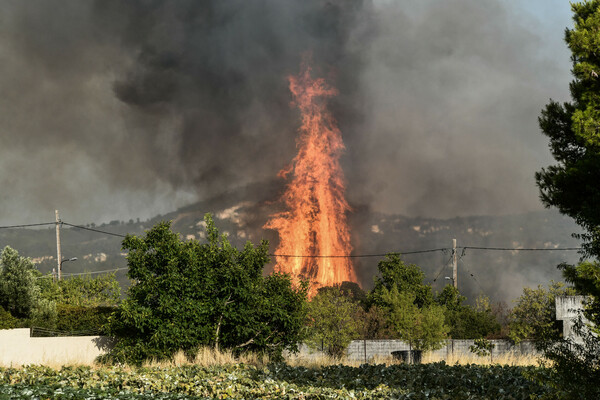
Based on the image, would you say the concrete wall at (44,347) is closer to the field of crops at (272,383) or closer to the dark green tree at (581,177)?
the field of crops at (272,383)

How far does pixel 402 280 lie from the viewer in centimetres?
5112

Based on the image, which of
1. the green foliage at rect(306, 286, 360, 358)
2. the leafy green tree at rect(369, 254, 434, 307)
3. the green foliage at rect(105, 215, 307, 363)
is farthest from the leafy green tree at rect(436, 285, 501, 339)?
the green foliage at rect(105, 215, 307, 363)

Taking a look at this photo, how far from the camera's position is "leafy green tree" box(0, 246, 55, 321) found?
101 ft

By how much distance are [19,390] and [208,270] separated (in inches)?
399

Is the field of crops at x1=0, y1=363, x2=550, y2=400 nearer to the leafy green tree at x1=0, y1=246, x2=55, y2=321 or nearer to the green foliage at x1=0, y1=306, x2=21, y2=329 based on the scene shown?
the green foliage at x1=0, y1=306, x2=21, y2=329

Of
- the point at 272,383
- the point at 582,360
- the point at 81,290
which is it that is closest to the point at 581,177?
the point at 582,360

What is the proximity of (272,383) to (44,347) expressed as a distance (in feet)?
49.9

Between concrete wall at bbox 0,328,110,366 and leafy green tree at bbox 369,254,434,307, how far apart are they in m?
29.2

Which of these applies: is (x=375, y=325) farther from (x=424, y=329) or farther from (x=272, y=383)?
(x=272, y=383)

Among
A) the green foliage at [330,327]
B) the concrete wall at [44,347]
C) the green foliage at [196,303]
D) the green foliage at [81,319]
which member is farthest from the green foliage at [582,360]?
the green foliage at [81,319]

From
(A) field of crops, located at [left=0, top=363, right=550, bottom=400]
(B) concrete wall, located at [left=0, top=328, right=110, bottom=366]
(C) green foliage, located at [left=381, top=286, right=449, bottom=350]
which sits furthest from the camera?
(C) green foliage, located at [left=381, top=286, right=449, bottom=350]

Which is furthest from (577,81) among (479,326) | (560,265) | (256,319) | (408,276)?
(408,276)

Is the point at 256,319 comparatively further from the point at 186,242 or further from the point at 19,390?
the point at 19,390

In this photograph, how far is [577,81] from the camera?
16.8 meters
